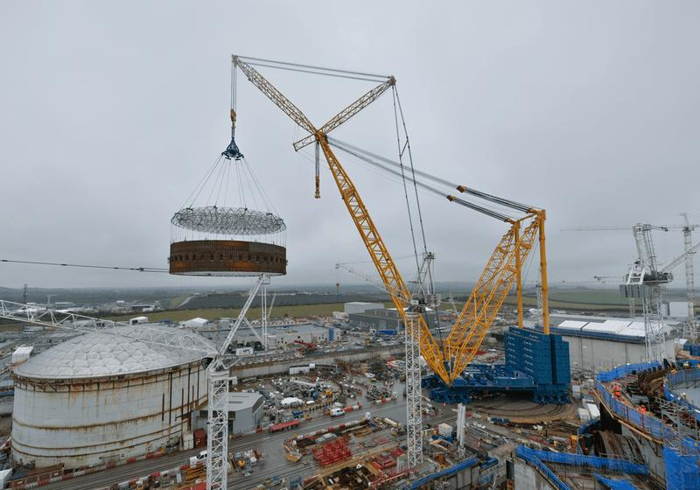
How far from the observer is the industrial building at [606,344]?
53734 mm

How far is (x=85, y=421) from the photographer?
3111 cm

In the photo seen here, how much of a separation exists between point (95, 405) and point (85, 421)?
1673 mm

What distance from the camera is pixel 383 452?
31.5 metres

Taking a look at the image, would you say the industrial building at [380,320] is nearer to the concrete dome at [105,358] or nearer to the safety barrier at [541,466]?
the concrete dome at [105,358]

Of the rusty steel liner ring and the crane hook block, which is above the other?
the crane hook block

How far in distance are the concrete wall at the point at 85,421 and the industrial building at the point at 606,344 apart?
6776 centimetres

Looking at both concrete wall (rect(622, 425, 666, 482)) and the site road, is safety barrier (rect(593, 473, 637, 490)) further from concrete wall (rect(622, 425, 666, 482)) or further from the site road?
the site road

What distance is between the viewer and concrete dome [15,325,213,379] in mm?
31922

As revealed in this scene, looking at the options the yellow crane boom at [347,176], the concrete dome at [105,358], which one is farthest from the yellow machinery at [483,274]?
the concrete dome at [105,358]

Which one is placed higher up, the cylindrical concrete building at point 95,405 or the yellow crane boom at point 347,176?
the yellow crane boom at point 347,176

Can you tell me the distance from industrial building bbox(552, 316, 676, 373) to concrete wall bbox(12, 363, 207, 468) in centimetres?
6776

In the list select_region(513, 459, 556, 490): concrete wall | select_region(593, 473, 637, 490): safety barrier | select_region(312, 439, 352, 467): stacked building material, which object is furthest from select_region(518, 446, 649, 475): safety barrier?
select_region(312, 439, 352, 467): stacked building material

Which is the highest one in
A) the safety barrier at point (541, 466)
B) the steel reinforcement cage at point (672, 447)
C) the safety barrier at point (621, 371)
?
the steel reinforcement cage at point (672, 447)

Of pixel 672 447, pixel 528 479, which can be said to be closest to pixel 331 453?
pixel 528 479
